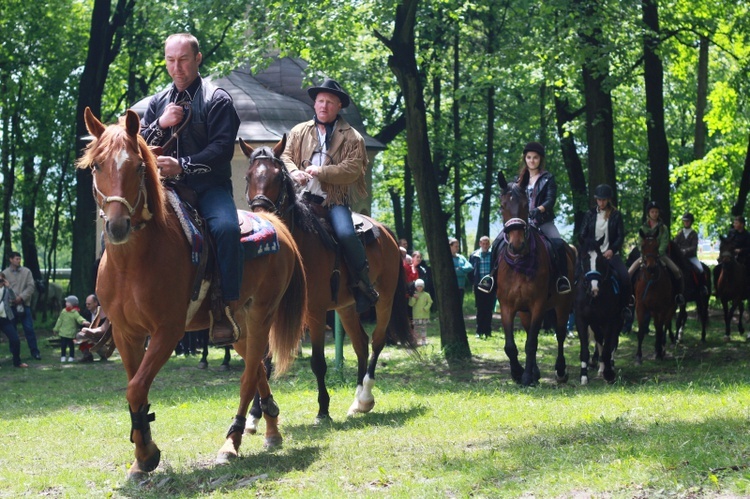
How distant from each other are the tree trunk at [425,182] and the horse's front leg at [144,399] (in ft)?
38.5

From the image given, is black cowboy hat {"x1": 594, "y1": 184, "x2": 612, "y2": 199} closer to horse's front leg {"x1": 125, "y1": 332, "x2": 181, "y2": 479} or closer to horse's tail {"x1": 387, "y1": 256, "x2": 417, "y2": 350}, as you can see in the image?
horse's tail {"x1": 387, "y1": 256, "x2": 417, "y2": 350}

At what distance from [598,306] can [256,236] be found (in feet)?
27.3

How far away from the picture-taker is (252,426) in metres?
10.2

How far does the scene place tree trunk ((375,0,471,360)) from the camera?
19.3 meters

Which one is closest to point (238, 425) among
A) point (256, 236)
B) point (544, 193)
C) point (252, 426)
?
point (252, 426)

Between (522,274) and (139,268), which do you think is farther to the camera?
(522,274)

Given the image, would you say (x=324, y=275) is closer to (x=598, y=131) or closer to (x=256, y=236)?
(x=256, y=236)

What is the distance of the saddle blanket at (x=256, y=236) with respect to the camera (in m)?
8.81

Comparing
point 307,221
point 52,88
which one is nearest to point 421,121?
point 307,221

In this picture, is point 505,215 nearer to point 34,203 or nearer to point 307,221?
point 307,221

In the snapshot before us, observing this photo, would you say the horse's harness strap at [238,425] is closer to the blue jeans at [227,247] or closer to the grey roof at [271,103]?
the blue jeans at [227,247]

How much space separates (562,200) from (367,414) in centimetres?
3477

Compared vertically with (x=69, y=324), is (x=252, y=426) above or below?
below

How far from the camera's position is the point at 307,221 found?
35.3 ft
